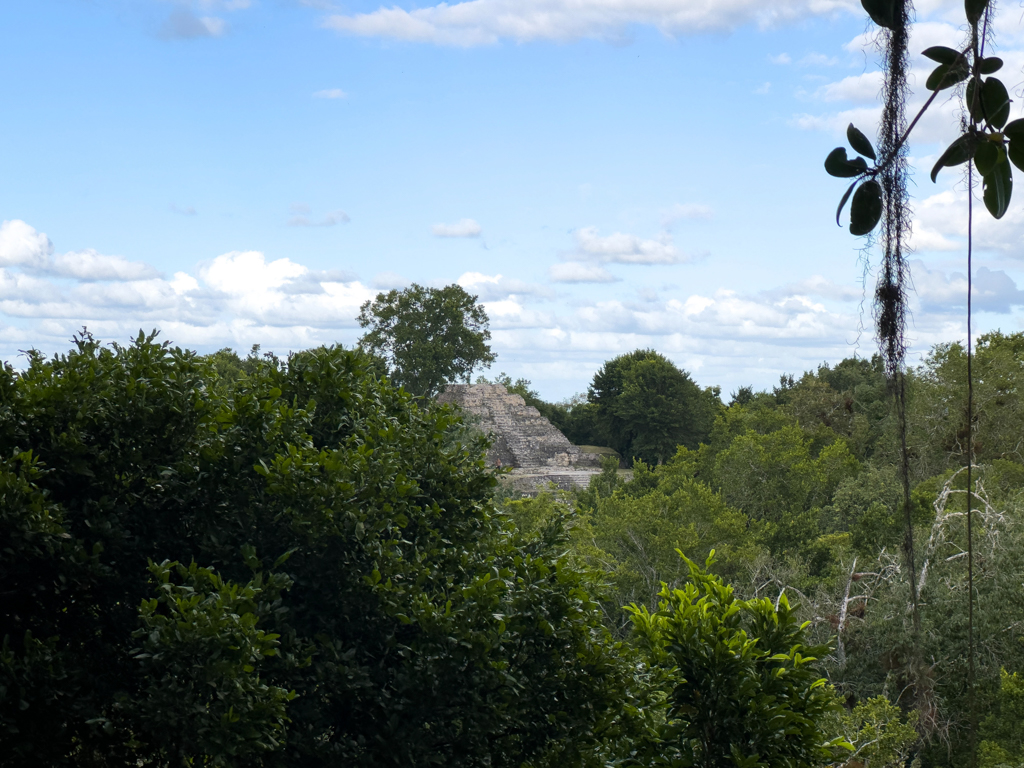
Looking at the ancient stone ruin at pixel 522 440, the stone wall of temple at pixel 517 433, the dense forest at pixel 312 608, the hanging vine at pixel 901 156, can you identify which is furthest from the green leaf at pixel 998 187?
the stone wall of temple at pixel 517 433

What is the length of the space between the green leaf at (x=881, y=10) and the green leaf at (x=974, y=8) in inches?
5.5

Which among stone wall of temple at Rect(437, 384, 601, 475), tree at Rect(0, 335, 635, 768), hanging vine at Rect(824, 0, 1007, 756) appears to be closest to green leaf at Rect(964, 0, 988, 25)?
hanging vine at Rect(824, 0, 1007, 756)

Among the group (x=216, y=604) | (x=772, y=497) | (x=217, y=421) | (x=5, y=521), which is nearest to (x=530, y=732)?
(x=216, y=604)

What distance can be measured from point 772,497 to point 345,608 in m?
20.5

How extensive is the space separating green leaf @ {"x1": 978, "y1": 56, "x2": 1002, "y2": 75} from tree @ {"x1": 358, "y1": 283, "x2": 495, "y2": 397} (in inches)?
1350

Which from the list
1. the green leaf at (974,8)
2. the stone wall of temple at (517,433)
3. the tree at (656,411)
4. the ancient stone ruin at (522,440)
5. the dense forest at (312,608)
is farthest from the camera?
the tree at (656,411)

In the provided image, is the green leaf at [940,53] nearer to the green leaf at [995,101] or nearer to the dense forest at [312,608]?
the green leaf at [995,101]

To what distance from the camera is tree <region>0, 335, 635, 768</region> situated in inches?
152

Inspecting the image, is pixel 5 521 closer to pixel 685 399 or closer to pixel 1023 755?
pixel 1023 755

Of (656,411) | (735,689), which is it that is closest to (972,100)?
(735,689)

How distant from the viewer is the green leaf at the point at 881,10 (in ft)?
5.77

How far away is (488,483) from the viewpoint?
520 centimetres

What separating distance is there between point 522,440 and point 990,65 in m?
32.4

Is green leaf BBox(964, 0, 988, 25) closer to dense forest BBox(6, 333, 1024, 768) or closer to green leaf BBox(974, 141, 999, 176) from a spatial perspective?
green leaf BBox(974, 141, 999, 176)
